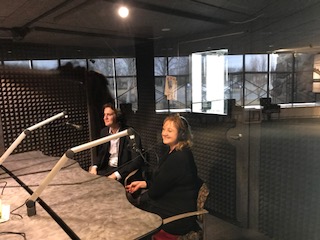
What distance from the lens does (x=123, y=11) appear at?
2.54 m

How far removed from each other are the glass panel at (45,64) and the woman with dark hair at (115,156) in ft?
4.58

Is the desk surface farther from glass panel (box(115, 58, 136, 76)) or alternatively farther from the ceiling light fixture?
glass panel (box(115, 58, 136, 76))

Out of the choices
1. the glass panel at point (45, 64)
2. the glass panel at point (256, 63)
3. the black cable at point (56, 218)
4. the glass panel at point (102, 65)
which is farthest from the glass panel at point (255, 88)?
the glass panel at point (45, 64)

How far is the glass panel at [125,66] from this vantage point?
3926mm

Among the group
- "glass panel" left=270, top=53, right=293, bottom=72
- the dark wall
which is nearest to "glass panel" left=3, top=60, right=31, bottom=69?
the dark wall

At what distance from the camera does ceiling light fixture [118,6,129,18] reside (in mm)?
2473

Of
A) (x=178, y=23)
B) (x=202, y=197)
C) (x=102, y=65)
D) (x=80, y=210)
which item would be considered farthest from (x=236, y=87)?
(x=102, y=65)

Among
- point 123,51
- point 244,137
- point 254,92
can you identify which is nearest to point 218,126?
point 244,137

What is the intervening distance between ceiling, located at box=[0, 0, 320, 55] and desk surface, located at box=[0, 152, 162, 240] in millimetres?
1576

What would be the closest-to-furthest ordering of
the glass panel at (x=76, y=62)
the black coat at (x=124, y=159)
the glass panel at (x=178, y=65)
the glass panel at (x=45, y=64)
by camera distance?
1. the black coat at (x=124, y=159)
2. the glass panel at (x=178, y=65)
3. the glass panel at (x=45, y=64)
4. the glass panel at (x=76, y=62)

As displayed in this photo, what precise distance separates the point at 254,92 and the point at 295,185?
0.88 metres

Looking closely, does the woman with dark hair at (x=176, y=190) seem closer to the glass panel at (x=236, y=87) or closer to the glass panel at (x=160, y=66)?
the glass panel at (x=236, y=87)

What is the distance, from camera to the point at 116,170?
273cm

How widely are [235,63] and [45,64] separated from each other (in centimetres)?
272
